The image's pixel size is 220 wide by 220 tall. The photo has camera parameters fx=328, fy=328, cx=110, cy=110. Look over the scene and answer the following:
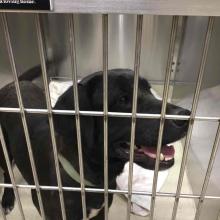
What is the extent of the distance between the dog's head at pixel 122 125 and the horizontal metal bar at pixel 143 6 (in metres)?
0.25

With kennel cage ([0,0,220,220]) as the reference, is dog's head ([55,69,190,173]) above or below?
above

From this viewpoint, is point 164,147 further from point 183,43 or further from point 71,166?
point 183,43

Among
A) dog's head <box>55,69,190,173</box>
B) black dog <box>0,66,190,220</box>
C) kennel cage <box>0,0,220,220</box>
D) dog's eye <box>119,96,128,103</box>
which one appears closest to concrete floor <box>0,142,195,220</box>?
kennel cage <box>0,0,220,220</box>

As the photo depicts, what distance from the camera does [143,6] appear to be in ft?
1.39

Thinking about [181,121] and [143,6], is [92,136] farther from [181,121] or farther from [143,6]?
[143,6]

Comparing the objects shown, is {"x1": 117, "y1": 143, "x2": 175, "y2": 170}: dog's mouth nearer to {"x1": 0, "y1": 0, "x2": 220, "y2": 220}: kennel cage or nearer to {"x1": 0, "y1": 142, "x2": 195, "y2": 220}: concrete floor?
{"x1": 0, "y1": 0, "x2": 220, "y2": 220}: kennel cage

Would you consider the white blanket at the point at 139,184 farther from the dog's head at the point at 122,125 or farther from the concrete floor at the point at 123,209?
the dog's head at the point at 122,125

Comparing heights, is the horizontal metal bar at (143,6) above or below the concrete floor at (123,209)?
above

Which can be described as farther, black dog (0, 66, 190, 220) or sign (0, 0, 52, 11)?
black dog (0, 66, 190, 220)

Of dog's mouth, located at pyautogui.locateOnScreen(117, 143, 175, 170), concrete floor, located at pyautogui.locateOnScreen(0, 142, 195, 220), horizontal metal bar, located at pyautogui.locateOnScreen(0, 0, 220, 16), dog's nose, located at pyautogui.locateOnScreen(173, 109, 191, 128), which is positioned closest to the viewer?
horizontal metal bar, located at pyautogui.locateOnScreen(0, 0, 220, 16)

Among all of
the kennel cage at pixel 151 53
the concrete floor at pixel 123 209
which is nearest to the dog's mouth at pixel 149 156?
the kennel cage at pixel 151 53

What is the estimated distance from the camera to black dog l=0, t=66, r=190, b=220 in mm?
695

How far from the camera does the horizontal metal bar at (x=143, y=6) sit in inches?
16.5

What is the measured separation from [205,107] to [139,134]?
1.92ft
